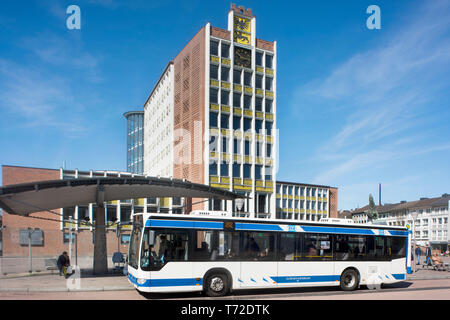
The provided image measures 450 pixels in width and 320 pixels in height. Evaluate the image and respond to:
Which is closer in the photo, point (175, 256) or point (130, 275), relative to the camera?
point (175, 256)

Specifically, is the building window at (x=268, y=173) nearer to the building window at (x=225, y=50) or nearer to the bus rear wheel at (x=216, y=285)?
the building window at (x=225, y=50)

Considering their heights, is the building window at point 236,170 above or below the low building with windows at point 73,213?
above

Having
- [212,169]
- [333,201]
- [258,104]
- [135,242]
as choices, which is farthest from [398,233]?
[333,201]

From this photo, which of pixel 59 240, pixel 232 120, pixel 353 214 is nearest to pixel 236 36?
pixel 232 120

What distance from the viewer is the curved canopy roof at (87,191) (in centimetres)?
1725

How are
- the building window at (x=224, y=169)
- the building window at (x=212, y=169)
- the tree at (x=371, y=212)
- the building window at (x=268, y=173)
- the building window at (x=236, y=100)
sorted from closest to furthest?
1. the building window at (x=212, y=169)
2. the building window at (x=224, y=169)
3. the building window at (x=236, y=100)
4. the building window at (x=268, y=173)
5. the tree at (x=371, y=212)

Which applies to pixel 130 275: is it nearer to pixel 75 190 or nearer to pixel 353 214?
pixel 75 190

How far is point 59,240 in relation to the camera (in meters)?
41.1

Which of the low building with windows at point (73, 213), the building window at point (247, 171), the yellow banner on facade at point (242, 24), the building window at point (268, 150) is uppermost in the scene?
the yellow banner on facade at point (242, 24)

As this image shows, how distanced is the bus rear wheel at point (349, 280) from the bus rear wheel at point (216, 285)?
4.90 m

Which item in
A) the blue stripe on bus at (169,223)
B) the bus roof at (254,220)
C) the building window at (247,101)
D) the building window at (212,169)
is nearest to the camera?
the blue stripe on bus at (169,223)

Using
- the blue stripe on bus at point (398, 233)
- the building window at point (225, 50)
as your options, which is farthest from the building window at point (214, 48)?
the blue stripe on bus at point (398, 233)

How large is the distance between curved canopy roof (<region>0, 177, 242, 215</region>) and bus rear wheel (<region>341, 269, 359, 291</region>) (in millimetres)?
9012

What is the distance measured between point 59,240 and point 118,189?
23.9 meters
